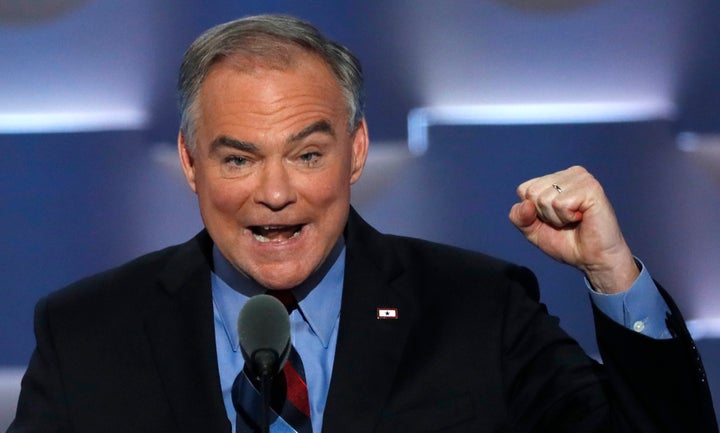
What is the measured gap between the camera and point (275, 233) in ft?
6.81

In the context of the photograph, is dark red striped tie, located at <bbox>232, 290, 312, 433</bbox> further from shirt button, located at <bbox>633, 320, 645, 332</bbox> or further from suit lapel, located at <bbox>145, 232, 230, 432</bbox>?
shirt button, located at <bbox>633, 320, 645, 332</bbox>

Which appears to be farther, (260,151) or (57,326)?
(57,326)

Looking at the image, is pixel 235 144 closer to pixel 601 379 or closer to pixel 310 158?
pixel 310 158

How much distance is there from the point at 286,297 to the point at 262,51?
0.44m

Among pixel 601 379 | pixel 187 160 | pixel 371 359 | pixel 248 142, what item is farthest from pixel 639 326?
pixel 187 160

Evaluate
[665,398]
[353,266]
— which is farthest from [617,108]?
[665,398]

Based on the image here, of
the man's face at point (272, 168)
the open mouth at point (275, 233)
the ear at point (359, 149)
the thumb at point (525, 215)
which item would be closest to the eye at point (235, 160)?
the man's face at point (272, 168)

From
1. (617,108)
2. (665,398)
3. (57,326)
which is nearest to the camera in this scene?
(665,398)

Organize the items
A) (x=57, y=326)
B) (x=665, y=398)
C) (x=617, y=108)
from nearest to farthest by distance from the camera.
→ (x=665, y=398) < (x=57, y=326) < (x=617, y=108)

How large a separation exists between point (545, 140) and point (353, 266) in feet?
2.32

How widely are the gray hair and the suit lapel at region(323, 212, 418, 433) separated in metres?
0.26

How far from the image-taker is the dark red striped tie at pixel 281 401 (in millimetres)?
2016

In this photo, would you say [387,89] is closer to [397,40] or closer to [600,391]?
[397,40]

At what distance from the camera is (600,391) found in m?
2.02
